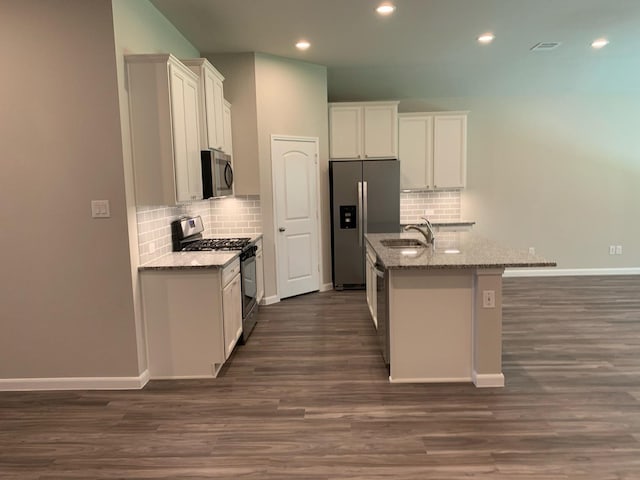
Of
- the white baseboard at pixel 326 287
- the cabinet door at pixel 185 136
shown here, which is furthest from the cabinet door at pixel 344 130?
the cabinet door at pixel 185 136

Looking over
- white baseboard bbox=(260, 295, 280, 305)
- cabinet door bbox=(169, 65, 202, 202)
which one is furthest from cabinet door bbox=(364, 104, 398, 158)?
cabinet door bbox=(169, 65, 202, 202)

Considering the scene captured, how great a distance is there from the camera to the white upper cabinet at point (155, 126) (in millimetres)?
3191

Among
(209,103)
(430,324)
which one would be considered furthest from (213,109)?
(430,324)

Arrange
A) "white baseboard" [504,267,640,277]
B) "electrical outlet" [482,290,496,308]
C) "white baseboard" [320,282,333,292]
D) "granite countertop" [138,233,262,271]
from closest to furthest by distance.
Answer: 1. "electrical outlet" [482,290,496,308]
2. "granite countertop" [138,233,262,271]
3. "white baseboard" [320,282,333,292]
4. "white baseboard" [504,267,640,277]

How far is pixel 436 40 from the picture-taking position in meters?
4.73

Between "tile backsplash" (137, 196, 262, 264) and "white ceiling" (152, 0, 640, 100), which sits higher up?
"white ceiling" (152, 0, 640, 100)

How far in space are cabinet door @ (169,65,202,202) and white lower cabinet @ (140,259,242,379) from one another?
0.64 metres

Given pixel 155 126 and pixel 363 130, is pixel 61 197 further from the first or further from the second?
pixel 363 130

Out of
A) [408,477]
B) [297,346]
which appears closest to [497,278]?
[408,477]

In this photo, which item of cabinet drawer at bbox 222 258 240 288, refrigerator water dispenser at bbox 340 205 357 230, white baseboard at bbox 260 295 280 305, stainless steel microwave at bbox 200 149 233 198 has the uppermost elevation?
stainless steel microwave at bbox 200 149 233 198

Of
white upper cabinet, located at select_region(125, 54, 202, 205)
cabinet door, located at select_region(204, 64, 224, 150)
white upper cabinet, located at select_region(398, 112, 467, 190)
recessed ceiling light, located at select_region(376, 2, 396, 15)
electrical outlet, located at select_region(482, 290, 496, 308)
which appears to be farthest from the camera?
white upper cabinet, located at select_region(398, 112, 467, 190)

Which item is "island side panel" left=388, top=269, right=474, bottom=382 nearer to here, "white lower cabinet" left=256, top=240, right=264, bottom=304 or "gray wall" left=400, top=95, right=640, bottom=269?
"white lower cabinet" left=256, top=240, right=264, bottom=304

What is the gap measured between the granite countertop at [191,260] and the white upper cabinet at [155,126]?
0.48 metres

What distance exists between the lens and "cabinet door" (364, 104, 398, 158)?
623 centimetres
